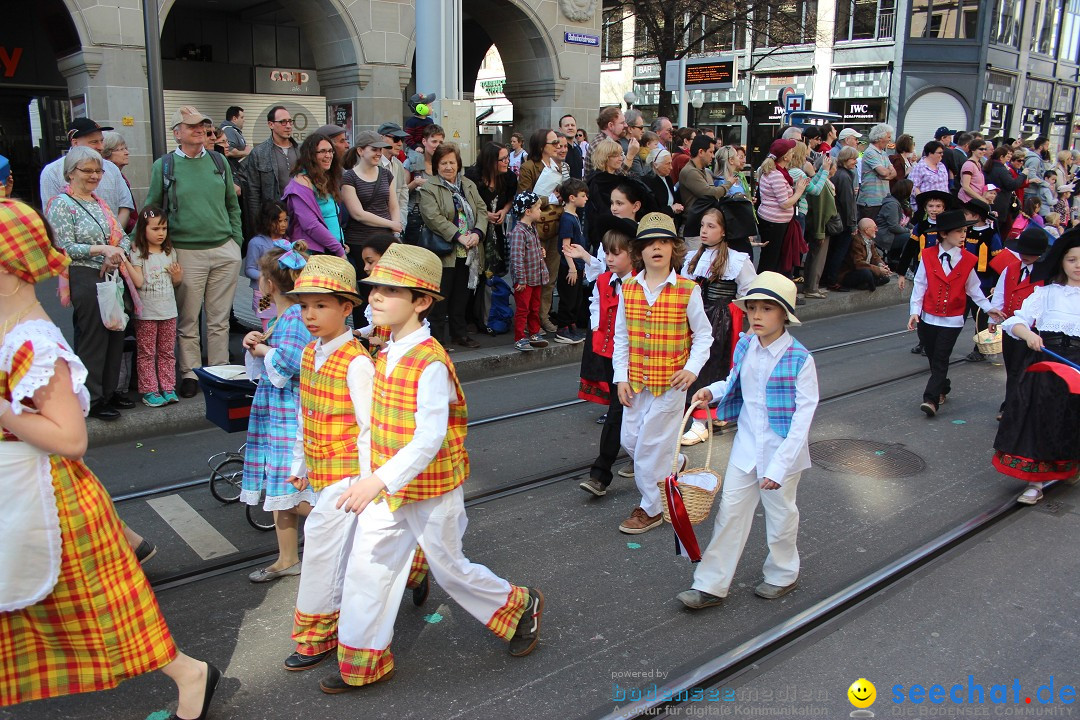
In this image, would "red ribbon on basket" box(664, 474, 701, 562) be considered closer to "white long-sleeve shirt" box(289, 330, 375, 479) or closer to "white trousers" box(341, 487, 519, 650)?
"white trousers" box(341, 487, 519, 650)

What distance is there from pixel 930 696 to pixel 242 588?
3.10m

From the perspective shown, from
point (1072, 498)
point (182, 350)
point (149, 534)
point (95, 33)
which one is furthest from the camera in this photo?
point (95, 33)

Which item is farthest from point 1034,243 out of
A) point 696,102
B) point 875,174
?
point 696,102

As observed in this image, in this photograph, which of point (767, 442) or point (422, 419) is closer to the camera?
point (422, 419)

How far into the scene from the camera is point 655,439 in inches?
192

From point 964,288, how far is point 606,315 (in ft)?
10.5

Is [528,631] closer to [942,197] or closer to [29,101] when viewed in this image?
[942,197]

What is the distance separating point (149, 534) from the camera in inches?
189

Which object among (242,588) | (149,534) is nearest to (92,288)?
(149,534)

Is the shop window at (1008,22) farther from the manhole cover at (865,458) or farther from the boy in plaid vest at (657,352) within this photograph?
the boy in plaid vest at (657,352)

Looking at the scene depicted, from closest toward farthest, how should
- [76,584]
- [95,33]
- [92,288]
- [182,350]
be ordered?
[76,584] → [92,288] → [182,350] → [95,33]

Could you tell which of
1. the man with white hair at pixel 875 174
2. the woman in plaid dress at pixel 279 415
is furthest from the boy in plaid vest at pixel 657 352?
the man with white hair at pixel 875 174

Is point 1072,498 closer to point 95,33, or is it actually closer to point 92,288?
point 92,288

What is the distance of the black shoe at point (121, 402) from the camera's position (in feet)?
21.4
